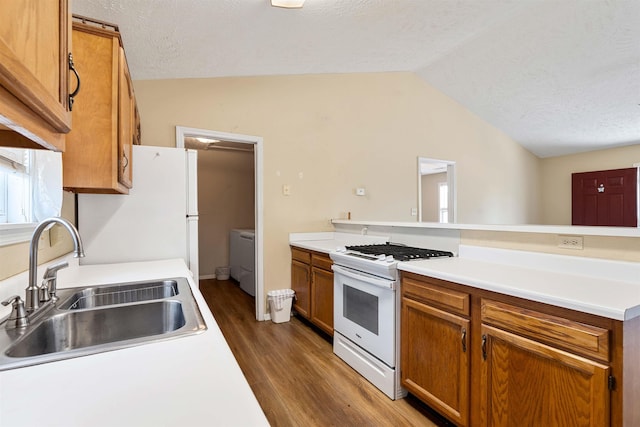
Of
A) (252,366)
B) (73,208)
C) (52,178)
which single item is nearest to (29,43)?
(52,178)

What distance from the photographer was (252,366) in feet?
7.70

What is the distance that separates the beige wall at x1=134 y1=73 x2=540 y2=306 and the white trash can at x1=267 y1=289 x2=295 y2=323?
5.2 inches

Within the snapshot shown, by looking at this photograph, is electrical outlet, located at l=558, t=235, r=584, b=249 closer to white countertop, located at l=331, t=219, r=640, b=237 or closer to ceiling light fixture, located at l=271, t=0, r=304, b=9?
white countertop, located at l=331, t=219, r=640, b=237

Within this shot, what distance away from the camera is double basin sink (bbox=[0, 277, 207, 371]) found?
0.82 meters

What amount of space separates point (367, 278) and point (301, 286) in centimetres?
130

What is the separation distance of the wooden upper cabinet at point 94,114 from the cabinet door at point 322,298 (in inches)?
72.4

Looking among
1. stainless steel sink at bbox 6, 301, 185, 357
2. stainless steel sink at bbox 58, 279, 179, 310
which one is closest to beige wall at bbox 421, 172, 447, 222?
stainless steel sink at bbox 58, 279, 179, 310

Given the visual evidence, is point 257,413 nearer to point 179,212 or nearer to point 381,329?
point 381,329

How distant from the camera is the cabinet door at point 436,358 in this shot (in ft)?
4.97

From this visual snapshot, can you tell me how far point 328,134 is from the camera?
3.65 m

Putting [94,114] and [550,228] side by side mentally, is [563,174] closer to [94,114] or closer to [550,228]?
[550,228]

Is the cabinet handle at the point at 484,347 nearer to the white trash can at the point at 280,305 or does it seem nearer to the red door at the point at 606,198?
the white trash can at the point at 280,305

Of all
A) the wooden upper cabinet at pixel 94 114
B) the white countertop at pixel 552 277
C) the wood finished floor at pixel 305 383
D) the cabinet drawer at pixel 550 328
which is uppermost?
the wooden upper cabinet at pixel 94 114

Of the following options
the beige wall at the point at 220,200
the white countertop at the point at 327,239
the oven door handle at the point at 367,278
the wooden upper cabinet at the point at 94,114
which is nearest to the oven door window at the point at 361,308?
the oven door handle at the point at 367,278
